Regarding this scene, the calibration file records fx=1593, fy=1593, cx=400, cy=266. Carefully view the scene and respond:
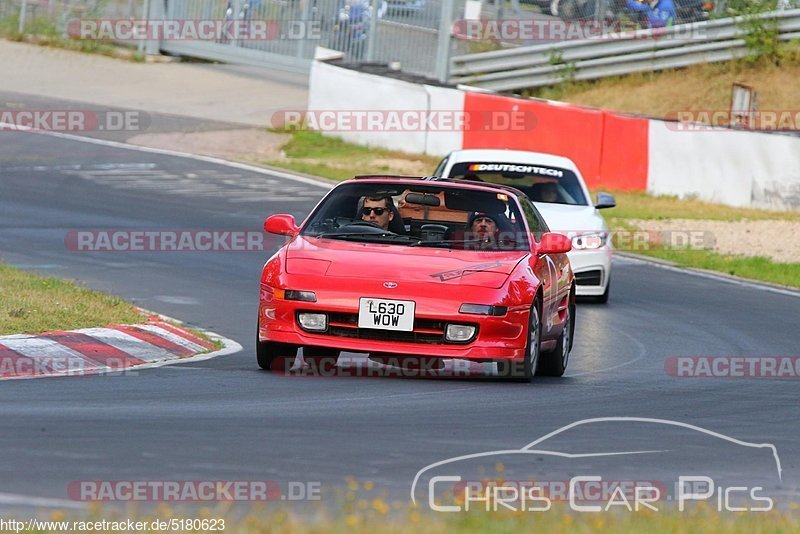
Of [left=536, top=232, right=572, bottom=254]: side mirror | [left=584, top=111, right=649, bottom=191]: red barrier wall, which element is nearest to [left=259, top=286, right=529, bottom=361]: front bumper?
[left=536, top=232, right=572, bottom=254]: side mirror

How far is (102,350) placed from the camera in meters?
10.5

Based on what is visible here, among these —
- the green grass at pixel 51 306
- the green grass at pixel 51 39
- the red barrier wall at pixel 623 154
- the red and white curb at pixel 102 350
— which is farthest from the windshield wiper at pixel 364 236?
the green grass at pixel 51 39

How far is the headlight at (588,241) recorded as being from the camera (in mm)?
15469

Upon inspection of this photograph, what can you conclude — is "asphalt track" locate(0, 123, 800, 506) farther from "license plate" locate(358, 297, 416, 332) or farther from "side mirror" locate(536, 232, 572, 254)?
"side mirror" locate(536, 232, 572, 254)

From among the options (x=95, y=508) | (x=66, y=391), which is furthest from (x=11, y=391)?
(x=95, y=508)

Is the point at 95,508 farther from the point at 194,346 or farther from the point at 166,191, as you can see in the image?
the point at 166,191

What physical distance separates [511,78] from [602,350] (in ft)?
71.4

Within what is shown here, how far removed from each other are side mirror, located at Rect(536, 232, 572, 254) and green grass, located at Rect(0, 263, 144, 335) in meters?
3.09

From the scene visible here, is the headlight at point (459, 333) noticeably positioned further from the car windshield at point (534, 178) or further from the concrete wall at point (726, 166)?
the concrete wall at point (726, 166)

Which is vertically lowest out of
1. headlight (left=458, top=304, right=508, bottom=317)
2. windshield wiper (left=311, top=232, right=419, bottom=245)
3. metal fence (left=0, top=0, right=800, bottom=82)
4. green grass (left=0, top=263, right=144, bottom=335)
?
green grass (left=0, top=263, right=144, bottom=335)

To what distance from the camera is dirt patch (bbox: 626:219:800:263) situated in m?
20.7

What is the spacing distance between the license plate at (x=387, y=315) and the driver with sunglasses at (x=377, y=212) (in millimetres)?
1359

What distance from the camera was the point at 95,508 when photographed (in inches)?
216

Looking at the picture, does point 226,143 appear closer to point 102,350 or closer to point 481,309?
point 102,350
